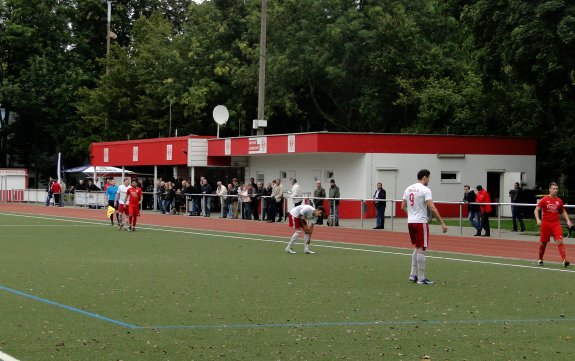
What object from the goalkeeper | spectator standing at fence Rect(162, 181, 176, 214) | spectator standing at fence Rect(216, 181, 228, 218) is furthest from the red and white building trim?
the goalkeeper

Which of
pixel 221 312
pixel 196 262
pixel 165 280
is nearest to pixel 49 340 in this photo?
pixel 221 312

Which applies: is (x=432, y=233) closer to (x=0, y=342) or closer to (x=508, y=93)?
(x=508, y=93)

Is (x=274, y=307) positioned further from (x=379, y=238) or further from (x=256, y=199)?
(x=256, y=199)

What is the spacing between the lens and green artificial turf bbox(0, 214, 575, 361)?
10055mm

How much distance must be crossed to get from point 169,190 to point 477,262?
28637 mm

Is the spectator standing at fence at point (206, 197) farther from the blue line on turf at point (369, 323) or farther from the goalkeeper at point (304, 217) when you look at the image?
the blue line on turf at point (369, 323)

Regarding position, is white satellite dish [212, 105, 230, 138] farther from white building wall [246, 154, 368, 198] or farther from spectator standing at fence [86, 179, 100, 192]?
spectator standing at fence [86, 179, 100, 192]

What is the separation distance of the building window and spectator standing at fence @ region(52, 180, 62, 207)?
83.8 feet

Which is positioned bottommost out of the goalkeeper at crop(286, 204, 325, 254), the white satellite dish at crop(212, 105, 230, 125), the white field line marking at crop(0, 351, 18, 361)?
the white field line marking at crop(0, 351, 18, 361)

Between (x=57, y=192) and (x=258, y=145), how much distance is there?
709 inches

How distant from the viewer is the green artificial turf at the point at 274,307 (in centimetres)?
1005

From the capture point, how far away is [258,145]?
4753 cm

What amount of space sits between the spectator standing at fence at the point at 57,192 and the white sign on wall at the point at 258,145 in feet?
54.8

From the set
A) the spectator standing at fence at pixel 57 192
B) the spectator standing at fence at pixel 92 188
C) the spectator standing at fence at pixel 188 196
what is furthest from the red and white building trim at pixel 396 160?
the spectator standing at fence at pixel 57 192
